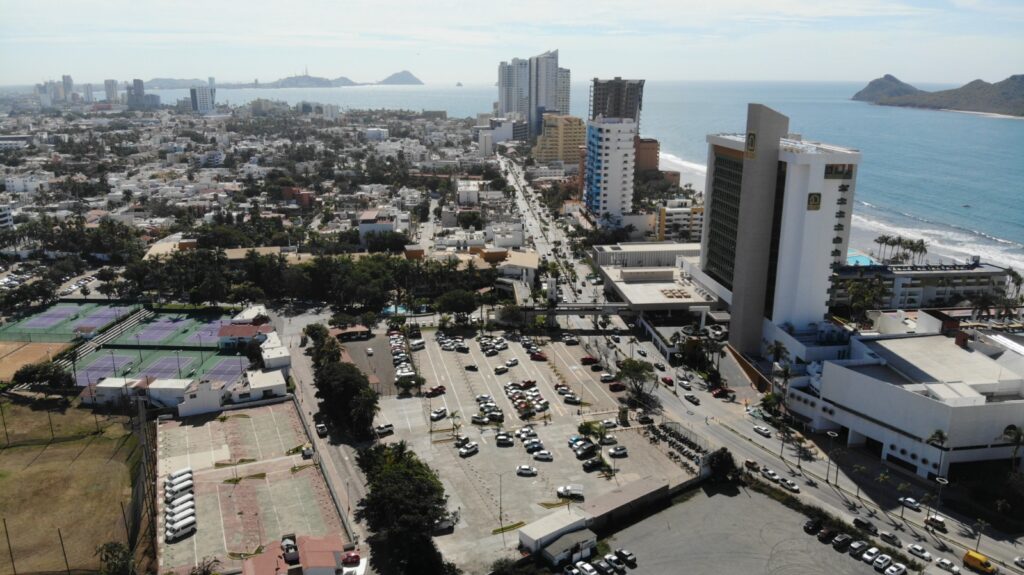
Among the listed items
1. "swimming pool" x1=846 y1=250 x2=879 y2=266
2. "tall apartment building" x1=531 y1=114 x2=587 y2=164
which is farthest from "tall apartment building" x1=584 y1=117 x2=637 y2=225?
"tall apartment building" x1=531 y1=114 x2=587 y2=164

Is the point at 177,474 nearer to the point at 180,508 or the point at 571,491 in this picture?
the point at 180,508

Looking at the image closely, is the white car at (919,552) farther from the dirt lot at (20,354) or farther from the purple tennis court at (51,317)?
the purple tennis court at (51,317)

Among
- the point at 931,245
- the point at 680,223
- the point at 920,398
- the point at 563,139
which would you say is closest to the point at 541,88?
the point at 563,139

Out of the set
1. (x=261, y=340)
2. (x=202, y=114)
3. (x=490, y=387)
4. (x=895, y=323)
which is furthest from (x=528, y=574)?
(x=202, y=114)

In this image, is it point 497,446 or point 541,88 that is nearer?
point 497,446

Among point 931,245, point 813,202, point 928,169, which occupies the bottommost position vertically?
point 931,245

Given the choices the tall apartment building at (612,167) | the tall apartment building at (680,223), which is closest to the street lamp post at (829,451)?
the tall apartment building at (680,223)
